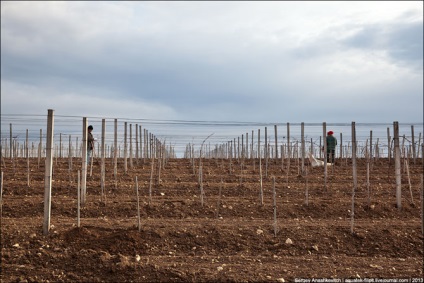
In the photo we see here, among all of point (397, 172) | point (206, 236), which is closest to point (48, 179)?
point (206, 236)

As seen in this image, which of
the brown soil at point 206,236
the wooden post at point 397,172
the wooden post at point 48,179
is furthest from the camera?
the wooden post at point 397,172

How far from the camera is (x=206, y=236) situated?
26.7 feet

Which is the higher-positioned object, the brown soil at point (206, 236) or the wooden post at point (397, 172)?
the wooden post at point (397, 172)

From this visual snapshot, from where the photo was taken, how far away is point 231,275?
6.26 meters

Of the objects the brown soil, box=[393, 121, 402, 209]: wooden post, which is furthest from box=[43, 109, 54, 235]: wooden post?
box=[393, 121, 402, 209]: wooden post

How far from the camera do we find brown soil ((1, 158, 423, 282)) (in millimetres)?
6520

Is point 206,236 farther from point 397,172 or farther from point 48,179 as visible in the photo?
point 397,172

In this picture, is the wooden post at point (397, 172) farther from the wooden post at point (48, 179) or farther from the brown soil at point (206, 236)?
the wooden post at point (48, 179)

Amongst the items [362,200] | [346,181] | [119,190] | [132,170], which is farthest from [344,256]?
[132,170]

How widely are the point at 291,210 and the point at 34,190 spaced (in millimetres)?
6788

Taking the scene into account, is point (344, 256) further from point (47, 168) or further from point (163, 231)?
point (47, 168)

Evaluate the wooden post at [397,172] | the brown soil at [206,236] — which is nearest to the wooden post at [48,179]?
the brown soil at [206,236]

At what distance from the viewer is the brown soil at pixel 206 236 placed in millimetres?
6520

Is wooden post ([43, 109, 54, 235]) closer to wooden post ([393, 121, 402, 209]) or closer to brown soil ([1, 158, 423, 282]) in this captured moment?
brown soil ([1, 158, 423, 282])
